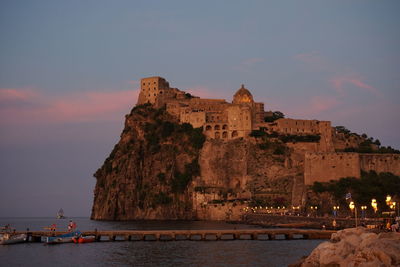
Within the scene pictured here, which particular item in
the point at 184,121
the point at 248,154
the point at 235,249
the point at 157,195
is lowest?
the point at 235,249

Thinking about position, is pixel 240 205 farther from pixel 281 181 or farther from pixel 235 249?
pixel 235 249

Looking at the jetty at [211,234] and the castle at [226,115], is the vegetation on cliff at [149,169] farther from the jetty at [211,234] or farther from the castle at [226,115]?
the jetty at [211,234]

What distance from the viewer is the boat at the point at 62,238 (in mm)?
63631

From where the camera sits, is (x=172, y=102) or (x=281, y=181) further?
(x=172, y=102)

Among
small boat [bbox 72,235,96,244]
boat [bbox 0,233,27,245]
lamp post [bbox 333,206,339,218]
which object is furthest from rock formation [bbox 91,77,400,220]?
boat [bbox 0,233,27,245]

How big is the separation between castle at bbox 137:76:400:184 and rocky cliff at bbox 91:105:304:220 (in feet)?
7.79

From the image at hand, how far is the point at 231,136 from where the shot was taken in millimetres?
109875

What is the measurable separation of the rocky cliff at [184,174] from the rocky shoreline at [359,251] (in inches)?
2244

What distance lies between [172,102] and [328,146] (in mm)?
37150

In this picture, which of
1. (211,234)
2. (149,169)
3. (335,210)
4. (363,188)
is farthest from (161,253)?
(149,169)

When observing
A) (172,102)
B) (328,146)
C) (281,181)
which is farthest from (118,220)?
(328,146)

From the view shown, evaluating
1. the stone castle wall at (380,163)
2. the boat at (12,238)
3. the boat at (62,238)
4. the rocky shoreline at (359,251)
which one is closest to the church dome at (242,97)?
the stone castle wall at (380,163)

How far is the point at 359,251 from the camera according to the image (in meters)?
29.4

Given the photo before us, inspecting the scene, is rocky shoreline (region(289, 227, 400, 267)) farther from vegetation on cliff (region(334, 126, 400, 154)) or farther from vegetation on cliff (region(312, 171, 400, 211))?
vegetation on cliff (region(334, 126, 400, 154))
